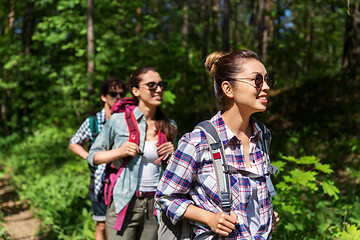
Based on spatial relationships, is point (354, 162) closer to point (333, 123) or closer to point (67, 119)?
point (333, 123)

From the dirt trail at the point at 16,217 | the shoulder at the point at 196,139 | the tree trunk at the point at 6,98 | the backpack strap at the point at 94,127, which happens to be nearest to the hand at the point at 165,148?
the shoulder at the point at 196,139

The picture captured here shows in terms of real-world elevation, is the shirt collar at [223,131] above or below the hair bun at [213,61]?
below

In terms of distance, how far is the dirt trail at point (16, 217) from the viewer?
5.29m

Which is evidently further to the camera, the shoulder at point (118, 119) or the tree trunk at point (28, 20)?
the tree trunk at point (28, 20)

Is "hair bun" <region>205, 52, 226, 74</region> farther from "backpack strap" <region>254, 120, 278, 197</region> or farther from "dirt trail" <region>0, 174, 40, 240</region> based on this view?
"dirt trail" <region>0, 174, 40, 240</region>

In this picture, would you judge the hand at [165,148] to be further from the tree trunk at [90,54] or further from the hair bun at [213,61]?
the tree trunk at [90,54]

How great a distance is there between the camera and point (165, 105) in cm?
605

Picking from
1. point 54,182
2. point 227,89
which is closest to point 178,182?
point 227,89

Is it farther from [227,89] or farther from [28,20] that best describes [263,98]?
[28,20]

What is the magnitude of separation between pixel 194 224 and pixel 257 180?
422mm

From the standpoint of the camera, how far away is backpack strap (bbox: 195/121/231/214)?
1.73 meters

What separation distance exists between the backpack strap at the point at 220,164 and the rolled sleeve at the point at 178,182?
10cm

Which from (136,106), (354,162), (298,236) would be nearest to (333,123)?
(354,162)

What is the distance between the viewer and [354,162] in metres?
6.71
